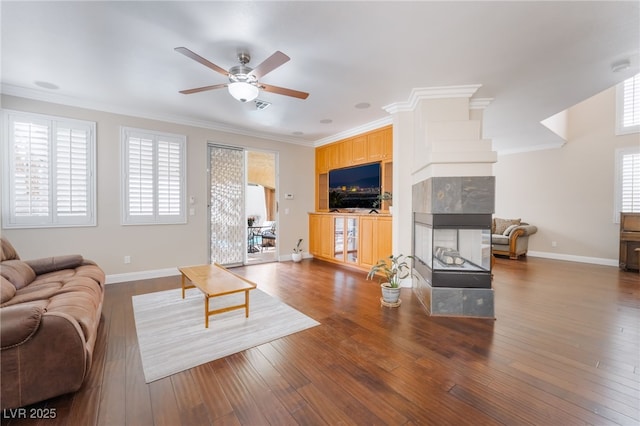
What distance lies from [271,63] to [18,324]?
2401mm

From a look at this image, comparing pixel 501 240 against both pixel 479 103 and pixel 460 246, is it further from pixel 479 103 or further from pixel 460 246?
pixel 460 246

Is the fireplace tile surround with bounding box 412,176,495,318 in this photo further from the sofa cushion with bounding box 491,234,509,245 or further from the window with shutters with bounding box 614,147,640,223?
the window with shutters with bounding box 614,147,640,223

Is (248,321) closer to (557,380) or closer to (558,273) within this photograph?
(557,380)

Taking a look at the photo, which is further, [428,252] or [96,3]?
[428,252]

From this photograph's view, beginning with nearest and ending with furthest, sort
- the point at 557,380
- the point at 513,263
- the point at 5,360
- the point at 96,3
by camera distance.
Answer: the point at 5,360 → the point at 557,380 → the point at 96,3 → the point at 513,263

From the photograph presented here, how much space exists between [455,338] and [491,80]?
2956 millimetres

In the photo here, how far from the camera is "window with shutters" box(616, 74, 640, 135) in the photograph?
16.5 ft

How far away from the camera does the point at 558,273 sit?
4.66m

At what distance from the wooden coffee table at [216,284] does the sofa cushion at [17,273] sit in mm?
1331

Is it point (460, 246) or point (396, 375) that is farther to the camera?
point (460, 246)

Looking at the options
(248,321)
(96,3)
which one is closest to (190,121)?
(96,3)

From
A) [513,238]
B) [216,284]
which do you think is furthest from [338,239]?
[513,238]

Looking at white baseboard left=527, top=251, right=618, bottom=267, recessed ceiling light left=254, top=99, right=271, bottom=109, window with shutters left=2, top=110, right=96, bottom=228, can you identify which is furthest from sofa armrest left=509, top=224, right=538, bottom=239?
window with shutters left=2, top=110, right=96, bottom=228

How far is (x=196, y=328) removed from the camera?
253 cm
